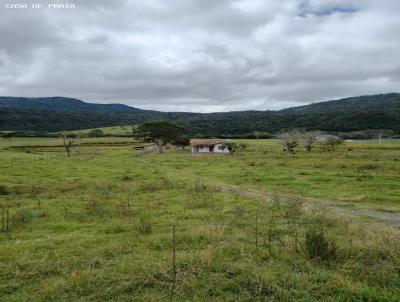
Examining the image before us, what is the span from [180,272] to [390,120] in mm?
164662

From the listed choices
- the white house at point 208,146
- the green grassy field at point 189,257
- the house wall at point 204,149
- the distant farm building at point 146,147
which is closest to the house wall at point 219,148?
the white house at point 208,146

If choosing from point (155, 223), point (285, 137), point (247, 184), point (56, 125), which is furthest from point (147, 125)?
point (56, 125)

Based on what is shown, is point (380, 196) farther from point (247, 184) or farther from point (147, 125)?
point (147, 125)

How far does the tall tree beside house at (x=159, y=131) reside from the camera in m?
75.2

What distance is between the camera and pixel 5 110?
643 feet

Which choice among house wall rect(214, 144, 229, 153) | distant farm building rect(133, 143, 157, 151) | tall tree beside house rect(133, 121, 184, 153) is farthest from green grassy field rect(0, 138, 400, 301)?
distant farm building rect(133, 143, 157, 151)

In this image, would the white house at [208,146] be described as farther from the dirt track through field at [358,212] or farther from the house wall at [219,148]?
the dirt track through field at [358,212]

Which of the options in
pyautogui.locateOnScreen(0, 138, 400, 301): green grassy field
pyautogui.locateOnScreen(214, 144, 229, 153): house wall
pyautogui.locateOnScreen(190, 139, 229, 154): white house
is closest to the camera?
pyautogui.locateOnScreen(0, 138, 400, 301): green grassy field

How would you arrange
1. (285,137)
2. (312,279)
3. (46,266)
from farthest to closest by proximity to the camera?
(285,137) < (46,266) < (312,279)

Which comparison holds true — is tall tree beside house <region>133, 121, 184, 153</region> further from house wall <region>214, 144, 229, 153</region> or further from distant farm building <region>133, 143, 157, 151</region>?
distant farm building <region>133, 143, 157, 151</region>

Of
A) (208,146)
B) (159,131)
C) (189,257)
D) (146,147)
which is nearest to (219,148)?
(208,146)

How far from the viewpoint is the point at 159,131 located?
75312mm

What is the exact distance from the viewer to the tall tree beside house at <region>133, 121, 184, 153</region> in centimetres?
7519

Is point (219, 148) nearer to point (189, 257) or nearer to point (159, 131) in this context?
point (159, 131)
